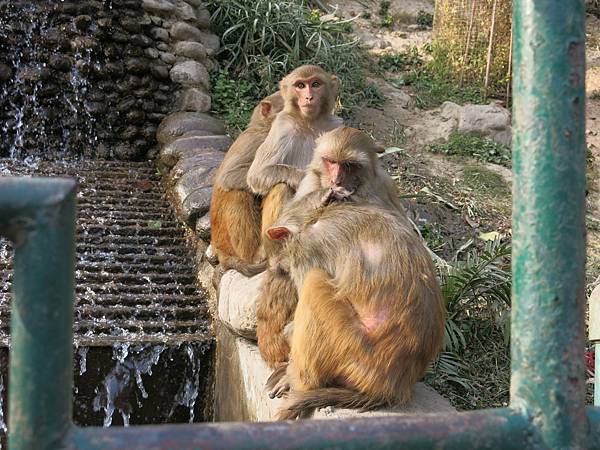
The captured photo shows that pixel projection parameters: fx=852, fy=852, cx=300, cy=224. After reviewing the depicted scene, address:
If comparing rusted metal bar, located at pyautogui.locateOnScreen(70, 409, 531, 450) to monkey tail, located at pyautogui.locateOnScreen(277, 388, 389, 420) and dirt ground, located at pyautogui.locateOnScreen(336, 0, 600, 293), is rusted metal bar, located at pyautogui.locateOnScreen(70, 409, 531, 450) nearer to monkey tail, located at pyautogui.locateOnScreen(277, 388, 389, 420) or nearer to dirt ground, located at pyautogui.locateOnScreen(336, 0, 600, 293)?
monkey tail, located at pyautogui.locateOnScreen(277, 388, 389, 420)

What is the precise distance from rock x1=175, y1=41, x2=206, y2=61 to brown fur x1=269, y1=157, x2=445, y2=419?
277 inches

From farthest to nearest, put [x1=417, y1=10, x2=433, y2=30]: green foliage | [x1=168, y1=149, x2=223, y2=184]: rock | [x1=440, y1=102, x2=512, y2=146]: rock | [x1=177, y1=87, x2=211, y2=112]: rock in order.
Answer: [x1=417, y1=10, x2=433, y2=30]: green foliage, [x1=177, y1=87, x2=211, y2=112]: rock, [x1=440, y1=102, x2=512, y2=146]: rock, [x1=168, y1=149, x2=223, y2=184]: rock

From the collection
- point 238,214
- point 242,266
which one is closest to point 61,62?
point 238,214

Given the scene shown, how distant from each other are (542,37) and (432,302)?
242 centimetres

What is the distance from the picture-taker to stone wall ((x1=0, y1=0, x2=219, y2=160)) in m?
9.63

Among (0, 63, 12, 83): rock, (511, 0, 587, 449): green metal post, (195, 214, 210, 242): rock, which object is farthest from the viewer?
(0, 63, 12, 83): rock

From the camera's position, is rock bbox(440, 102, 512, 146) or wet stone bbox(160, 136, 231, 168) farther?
rock bbox(440, 102, 512, 146)

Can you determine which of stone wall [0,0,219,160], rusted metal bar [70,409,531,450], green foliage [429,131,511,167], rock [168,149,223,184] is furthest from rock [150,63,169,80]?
rusted metal bar [70,409,531,450]

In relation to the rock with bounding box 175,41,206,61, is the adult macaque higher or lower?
lower

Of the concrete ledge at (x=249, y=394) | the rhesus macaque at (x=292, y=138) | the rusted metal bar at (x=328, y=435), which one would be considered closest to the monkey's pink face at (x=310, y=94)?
the rhesus macaque at (x=292, y=138)

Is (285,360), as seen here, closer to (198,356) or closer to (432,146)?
(198,356)

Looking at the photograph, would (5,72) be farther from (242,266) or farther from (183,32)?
(242,266)

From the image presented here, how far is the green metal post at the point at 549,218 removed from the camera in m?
0.94

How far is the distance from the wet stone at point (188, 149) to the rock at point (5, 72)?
2210mm
